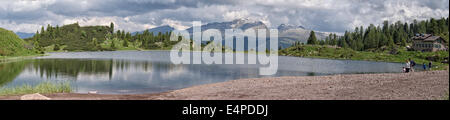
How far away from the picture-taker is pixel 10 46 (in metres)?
104

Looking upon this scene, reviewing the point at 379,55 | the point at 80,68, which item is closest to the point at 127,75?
the point at 80,68

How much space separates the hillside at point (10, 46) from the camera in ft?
320

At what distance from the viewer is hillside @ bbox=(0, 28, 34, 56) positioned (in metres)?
97.7

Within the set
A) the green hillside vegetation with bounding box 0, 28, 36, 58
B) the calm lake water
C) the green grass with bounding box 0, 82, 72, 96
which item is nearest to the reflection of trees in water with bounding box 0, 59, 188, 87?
the calm lake water

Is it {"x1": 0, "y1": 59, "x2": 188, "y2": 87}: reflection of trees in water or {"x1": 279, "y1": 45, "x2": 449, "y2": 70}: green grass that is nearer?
{"x1": 0, "y1": 59, "x2": 188, "y2": 87}: reflection of trees in water

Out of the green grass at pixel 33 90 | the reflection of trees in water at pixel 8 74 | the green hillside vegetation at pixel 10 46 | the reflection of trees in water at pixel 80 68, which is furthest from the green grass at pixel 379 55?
the green hillside vegetation at pixel 10 46

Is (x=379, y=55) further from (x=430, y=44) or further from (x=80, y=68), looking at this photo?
(x=80, y=68)

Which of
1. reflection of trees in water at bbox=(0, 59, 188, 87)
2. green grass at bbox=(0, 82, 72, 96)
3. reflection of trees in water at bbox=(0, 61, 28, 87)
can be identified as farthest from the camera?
reflection of trees in water at bbox=(0, 59, 188, 87)

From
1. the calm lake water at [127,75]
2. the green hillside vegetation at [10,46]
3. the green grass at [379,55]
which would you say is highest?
the green hillside vegetation at [10,46]

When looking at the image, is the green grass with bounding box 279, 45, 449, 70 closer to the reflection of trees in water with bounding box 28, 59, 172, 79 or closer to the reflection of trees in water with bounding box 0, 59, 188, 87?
the reflection of trees in water with bounding box 0, 59, 188, 87

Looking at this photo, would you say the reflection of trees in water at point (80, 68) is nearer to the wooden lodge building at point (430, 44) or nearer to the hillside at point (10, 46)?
the hillside at point (10, 46)
